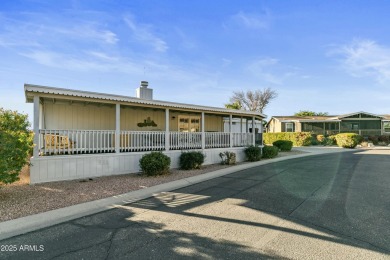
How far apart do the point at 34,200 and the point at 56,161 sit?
8.51 feet

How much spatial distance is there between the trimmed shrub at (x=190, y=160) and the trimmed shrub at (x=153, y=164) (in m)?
1.67

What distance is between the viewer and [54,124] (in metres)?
10.8

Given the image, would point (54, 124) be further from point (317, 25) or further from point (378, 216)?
point (317, 25)

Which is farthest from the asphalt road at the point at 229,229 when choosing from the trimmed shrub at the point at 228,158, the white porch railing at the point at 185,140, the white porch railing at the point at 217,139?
the white porch railing at the point at 217,139

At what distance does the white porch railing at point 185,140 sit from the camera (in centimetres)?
1162

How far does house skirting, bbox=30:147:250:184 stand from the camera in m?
7.86

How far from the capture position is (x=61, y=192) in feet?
21.9

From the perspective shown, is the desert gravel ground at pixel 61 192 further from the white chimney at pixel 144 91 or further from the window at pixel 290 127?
the window at pixel 290 127

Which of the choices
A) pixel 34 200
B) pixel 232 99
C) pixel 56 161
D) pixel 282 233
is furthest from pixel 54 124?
pixel 232 99

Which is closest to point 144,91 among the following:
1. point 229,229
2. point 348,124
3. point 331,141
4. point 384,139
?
point 229,229

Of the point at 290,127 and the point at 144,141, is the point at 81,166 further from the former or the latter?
the point at 290,127

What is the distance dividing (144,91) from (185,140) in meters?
4.14

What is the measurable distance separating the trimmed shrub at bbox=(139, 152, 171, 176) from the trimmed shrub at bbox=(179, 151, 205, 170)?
167 cm

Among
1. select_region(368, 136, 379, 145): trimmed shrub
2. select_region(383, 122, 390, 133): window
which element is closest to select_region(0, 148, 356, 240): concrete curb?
select_region(368, 136, 379, 145): trimmed shrub
